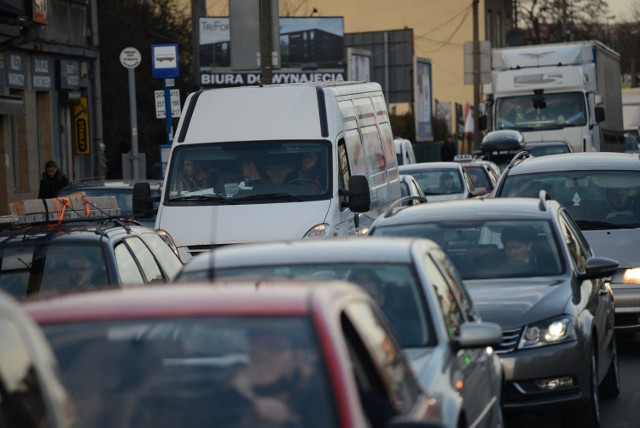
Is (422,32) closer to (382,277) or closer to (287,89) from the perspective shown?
(287,89)

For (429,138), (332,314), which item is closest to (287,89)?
(332,314)

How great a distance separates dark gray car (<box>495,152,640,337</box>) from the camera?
1427 centimetres

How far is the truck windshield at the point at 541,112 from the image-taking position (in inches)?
1442

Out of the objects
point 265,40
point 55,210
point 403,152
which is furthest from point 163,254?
point 403,152

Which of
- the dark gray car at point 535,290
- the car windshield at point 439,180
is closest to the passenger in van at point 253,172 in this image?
the dark gray car at point 535,290

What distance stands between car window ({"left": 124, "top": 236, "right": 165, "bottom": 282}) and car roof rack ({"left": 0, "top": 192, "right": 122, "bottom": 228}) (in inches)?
27.5

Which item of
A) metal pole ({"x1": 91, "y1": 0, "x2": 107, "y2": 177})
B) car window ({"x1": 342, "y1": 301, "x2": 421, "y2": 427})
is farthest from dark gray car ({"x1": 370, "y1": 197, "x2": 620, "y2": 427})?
metal pole ({"x1": 91, "y1": 0, "x2": 107, "y2": 177})

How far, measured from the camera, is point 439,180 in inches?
1112

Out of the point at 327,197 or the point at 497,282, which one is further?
the point at 327,197

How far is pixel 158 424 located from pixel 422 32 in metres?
77.7

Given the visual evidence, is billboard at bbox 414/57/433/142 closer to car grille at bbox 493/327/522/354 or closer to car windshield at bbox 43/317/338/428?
car grille at bbox 493/327/522/354

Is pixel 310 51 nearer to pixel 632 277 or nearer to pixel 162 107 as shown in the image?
pixel 162 107

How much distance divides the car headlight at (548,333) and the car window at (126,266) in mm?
2843

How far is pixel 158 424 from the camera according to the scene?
4.66 metres
